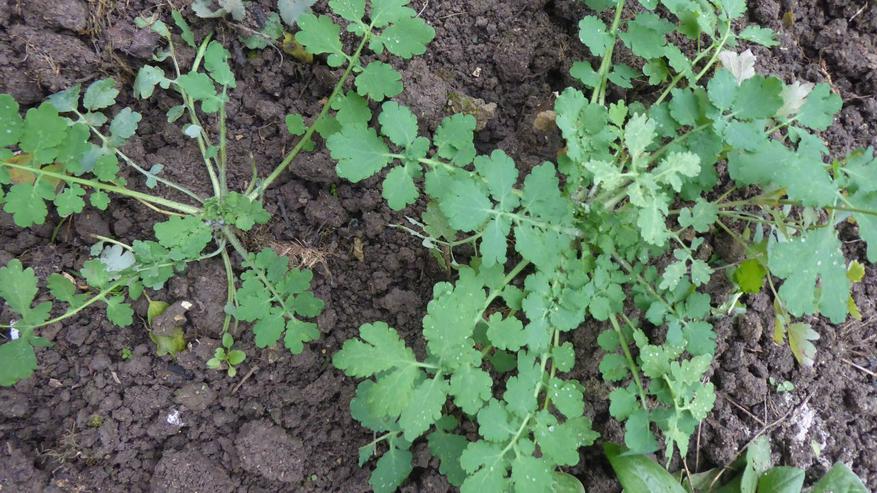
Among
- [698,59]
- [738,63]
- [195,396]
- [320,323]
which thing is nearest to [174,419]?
[195,396]

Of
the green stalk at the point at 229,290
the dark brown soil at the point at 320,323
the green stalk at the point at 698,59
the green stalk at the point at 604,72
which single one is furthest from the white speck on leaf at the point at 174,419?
the green stalk at the point at 698,59

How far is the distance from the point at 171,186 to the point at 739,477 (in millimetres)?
2350

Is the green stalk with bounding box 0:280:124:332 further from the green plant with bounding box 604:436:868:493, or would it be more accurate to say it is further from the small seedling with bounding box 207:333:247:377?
the green plant with bounding box 604:436:868:493

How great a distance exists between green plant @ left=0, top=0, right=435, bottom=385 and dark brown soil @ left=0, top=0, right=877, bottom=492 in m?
0.08

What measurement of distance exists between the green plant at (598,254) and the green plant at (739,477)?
4.9 inches

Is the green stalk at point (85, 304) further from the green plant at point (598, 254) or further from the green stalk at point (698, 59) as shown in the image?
the green stalk at point (698, 59)

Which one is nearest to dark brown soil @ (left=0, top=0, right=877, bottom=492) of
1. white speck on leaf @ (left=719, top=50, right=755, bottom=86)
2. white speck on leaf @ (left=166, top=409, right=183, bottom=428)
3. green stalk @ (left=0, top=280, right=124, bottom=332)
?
white speck on leaf @ (left=166, top=409, right=183, bottom=428)

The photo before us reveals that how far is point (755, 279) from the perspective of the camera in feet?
7.41

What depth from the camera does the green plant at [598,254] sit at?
1817mm

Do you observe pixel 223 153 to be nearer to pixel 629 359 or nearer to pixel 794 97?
pixel 629 359

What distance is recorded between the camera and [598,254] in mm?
2213

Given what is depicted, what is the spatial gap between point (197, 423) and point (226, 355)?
256mm

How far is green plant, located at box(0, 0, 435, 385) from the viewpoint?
1930 mm

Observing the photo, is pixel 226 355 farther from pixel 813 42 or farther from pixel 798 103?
pixel 813 42
